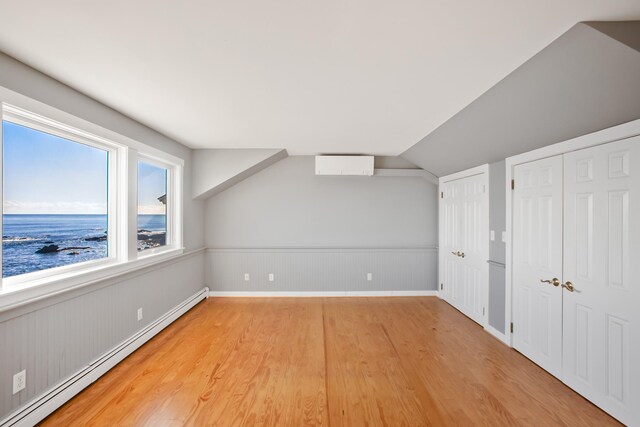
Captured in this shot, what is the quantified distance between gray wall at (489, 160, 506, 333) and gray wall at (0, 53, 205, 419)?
414 centimetres

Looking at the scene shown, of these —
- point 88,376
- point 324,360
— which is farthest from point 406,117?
point 88,376

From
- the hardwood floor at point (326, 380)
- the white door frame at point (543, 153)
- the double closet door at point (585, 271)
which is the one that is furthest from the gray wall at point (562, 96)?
the hardwood floor at point (326, 380)

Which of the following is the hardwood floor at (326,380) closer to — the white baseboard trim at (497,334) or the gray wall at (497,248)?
the white baseboard trim at (497,334)

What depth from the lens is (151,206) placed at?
3.62 m

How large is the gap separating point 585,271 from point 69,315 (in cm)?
417

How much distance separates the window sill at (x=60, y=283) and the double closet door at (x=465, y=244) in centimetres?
416

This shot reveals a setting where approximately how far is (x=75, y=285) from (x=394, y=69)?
2.98 meters

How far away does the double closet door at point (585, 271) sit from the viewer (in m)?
1.93

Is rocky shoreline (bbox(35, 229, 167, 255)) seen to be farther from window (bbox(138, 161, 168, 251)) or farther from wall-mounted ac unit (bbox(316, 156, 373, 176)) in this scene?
wall-mounted ac unit (bbox(316, 156, 373, 176))

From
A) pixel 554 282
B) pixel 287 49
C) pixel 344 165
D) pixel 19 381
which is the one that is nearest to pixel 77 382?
pixel 19 381

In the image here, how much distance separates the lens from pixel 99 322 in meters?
2.53


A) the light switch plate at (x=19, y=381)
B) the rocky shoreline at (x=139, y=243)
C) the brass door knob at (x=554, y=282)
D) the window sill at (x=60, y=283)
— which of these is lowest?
the light switch plate at (x=19, y=381)

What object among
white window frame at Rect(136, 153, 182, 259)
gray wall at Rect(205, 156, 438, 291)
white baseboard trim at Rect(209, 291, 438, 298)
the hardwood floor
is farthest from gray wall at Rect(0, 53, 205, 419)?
gray wall at Rect(205, 156, 438, 291)

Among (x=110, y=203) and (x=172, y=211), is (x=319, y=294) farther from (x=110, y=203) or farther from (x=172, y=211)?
(x=110, y=203)
